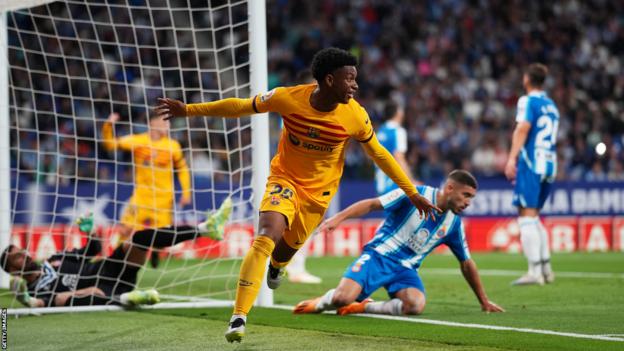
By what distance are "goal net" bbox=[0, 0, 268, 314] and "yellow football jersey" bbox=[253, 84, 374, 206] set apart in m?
2.19

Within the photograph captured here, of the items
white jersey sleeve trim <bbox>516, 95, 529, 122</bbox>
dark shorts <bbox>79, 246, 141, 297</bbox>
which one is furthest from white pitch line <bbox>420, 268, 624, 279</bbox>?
dark shorts <bbox>79, 246, 141, 297</bbox>

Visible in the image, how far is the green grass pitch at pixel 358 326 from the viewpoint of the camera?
6113 mm

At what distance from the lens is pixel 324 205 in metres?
6.77

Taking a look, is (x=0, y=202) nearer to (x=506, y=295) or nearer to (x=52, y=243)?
(x=52, y=243)

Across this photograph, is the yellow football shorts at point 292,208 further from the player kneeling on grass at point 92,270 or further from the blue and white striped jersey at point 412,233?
the player kneeling on grass at point 92,270

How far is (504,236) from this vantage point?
18984 mm

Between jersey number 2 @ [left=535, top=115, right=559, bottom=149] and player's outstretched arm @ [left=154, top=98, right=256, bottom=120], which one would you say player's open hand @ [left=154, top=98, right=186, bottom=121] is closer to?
player's outstretched arm @ [left=154, top=98, right=256, bottom=120]

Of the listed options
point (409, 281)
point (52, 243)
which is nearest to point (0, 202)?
point (52, 243)

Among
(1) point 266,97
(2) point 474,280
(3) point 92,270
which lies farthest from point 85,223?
(2) point 474,280

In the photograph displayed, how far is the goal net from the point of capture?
11.1 m

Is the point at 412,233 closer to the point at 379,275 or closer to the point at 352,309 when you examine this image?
the point at 379,275

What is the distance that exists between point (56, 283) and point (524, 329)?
427cm

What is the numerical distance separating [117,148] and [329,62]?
6.38 metres

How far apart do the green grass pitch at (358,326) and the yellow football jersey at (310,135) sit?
1.04 metres
